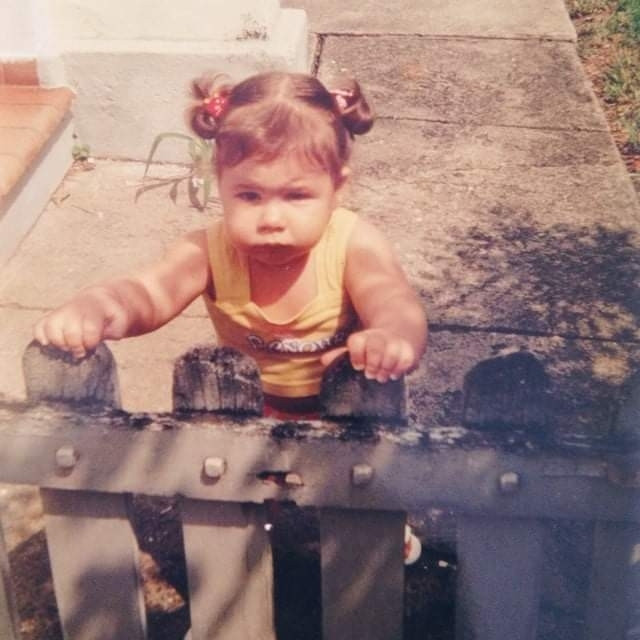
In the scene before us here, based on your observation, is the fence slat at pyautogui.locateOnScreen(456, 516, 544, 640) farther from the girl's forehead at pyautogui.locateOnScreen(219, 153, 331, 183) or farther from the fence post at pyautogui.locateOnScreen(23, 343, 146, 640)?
the girl's forehead at pyautogui.locateOnScreen(219, 153, 331, 183)

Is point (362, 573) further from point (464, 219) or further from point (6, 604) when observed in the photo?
point (464, 219)

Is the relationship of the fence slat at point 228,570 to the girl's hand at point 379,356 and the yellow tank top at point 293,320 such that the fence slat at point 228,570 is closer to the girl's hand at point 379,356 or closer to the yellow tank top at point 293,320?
the girl's hand at point 379,356

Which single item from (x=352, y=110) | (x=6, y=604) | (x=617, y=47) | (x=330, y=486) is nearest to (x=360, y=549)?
(x=330, y=486)

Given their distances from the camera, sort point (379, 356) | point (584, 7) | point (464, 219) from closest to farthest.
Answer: point (379, 356) → point (464, 219) → point (584, 7)

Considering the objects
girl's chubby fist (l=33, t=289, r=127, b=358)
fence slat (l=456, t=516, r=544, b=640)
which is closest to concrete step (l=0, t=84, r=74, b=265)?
girl's chubby fist (l=33, t=289, r=127, b=358)

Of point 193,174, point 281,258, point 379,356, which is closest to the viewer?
point 379,356

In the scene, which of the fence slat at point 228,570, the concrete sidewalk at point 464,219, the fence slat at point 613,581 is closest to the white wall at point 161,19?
the concrete sidewalk at point 464,219
